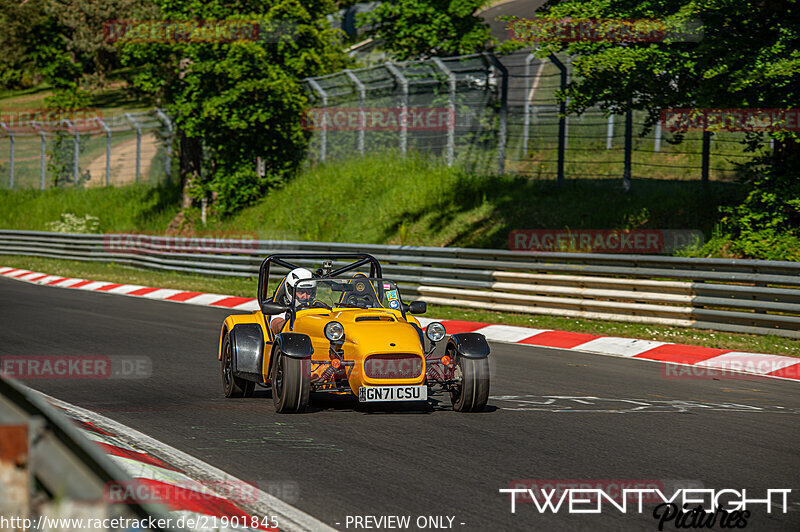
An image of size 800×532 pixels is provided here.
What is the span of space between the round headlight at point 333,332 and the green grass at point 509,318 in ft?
22.0

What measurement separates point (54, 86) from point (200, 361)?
59.8 m

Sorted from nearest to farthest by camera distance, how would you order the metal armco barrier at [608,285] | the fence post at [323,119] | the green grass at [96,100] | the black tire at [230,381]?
the black tire at [230,381]
the metal armco barrier at [608,285]
the fence post at [323,119]
the green grass at [96,100]

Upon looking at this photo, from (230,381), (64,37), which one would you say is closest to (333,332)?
(230,381)

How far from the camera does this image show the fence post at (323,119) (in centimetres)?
2778

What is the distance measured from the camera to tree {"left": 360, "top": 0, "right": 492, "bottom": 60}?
27.4 m

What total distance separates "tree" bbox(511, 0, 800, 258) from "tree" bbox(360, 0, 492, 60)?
39.3 ft

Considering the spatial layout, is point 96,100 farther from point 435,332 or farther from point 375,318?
point 435,332

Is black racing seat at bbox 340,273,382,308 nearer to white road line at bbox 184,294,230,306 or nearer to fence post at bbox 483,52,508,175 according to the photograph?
white road line at bbox 184,294,230,306

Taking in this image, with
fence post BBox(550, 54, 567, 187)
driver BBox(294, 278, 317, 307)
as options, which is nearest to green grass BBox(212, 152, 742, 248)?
fence post BBox(550, 54, 567, 187)

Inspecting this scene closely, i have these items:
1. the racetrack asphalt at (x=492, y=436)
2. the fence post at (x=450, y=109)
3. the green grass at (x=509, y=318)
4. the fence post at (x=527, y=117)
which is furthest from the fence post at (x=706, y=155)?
the racetrack asphalt at (x=492, y=436)

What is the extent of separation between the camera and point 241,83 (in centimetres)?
2723

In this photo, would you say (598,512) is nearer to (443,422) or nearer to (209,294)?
(443,422)

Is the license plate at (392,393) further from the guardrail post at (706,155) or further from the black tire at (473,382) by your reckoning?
the guardrail post at (706,155)

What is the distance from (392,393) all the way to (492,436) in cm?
104
